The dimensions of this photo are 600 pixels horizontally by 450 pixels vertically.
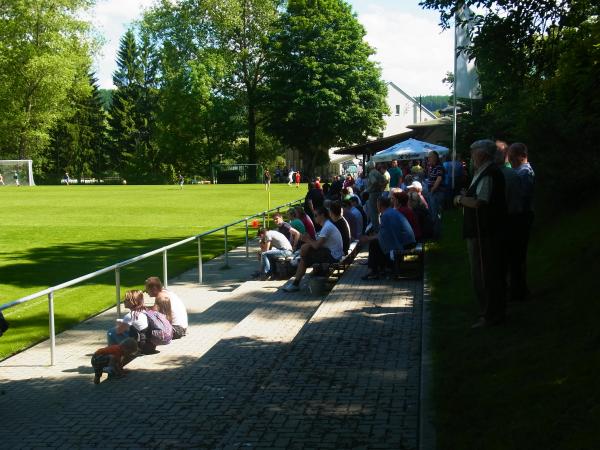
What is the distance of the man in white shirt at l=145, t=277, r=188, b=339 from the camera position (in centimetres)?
945

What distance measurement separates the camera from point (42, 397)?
7.59 meters

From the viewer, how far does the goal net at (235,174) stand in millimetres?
70438

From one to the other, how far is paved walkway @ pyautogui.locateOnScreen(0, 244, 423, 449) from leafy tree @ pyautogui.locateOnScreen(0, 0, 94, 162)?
201ft

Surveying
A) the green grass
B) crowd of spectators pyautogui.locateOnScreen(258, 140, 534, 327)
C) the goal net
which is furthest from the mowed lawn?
the goal net

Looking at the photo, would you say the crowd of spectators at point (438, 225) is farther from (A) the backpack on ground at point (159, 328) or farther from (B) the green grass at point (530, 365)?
(A) the backpack on ground at point (159, 328)

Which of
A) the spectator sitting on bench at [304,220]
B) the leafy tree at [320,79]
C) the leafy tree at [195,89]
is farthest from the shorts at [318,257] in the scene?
the leafy tree at [195,89]

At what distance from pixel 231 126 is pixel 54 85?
1694 cm

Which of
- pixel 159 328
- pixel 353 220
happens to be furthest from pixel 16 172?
pixel 159 328

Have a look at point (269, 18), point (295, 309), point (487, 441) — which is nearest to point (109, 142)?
point (269, 18)

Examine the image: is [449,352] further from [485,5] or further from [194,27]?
[194,27]

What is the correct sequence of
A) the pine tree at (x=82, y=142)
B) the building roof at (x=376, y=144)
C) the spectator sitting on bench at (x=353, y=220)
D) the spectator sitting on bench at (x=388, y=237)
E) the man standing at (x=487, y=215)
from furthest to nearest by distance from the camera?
the pine tree at (x=82, y=142) < the building roof at (x=376, y=144) < the spectator sitting on bench at (x=353, y=220) < the spectator sitting on bench at (x=388, y=237) < the man standing at (x=487, y=215)

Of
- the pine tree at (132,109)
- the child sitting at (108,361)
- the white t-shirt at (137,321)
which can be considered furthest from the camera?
the pine tree at (132,109)

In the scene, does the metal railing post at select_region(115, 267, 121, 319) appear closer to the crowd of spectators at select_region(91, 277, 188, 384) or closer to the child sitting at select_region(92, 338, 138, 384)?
the crowd of spectators at select_region(91, 277, 188, 384)

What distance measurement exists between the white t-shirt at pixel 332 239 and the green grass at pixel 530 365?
3014 mm
